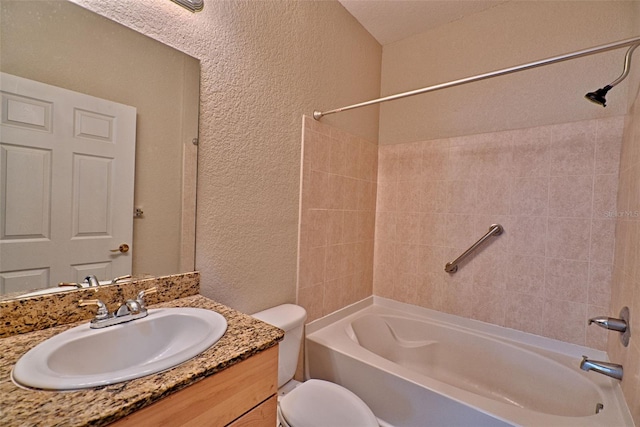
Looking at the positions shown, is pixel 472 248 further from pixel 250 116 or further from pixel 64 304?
pixel 64 304

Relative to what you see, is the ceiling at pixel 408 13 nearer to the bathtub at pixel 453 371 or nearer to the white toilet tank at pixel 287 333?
the white toilet tank at pixel 287 333

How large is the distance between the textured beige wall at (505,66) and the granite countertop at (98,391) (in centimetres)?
194

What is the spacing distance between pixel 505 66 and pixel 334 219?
1.54 metres

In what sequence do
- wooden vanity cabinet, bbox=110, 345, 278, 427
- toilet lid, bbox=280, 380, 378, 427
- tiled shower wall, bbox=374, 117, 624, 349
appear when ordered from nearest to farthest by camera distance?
wooden vanity cabinet, bbox=110, 345, 278, 427 < toilet lid, bbox=280, 380, 378, 427 < tiled shower wall, bbox=374, 117, 624, 349

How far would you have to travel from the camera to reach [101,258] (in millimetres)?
923

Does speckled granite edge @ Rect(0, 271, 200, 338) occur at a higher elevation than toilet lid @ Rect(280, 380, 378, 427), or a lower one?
higher

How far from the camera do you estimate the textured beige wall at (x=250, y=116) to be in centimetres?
113

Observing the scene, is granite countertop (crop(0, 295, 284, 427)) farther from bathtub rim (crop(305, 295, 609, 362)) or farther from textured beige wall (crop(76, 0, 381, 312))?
bathtub rim (crop(305, 295, 609, 362))

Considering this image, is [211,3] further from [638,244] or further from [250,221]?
[638,244]

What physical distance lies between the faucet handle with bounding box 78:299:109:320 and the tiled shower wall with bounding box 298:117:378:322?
0.95 meters

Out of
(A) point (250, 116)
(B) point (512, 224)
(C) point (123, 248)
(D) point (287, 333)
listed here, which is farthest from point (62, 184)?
(B) point (512, 224)

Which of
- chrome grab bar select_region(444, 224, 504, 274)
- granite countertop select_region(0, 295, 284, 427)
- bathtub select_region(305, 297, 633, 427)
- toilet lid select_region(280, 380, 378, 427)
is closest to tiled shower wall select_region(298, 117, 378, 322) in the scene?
bathtub select_region(305, 297, 633, 427)

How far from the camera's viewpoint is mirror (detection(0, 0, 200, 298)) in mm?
780

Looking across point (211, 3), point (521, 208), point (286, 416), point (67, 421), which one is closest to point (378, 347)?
point (286, 416)
